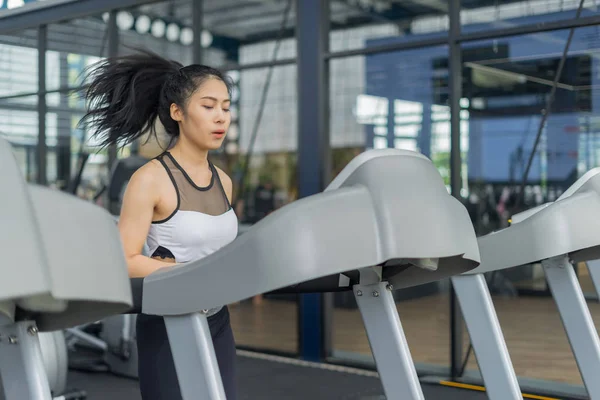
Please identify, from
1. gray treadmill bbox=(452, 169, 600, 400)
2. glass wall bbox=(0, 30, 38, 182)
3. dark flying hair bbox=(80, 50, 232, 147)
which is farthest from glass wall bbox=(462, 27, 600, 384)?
glass wall bbox=(0, 30, 38, 182)

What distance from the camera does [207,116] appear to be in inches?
86.5

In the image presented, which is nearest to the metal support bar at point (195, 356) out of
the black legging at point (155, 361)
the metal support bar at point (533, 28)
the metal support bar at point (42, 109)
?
the black legging at point (155, 361)

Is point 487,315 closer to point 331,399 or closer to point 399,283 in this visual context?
point 399,283

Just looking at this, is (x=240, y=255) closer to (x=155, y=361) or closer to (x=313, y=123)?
(x=155, y=361)

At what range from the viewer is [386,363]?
69.1 inches

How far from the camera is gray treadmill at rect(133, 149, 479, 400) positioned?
132 centimetres

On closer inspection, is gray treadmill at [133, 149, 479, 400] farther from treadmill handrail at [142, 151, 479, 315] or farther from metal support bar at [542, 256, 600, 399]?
metal support bar at [542, 256, 600, 399]

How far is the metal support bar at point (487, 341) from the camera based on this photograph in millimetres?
2287

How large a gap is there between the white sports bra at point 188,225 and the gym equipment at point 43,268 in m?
0.78

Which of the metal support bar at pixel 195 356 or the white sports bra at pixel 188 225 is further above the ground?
the white sports bra at pixel 188 225

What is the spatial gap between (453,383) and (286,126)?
2143mm

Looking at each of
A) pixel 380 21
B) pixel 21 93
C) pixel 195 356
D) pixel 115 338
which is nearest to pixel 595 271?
pixel 195 356

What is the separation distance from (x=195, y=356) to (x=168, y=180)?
71 centimetres

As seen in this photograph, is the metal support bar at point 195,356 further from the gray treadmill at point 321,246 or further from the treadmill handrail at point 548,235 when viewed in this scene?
the treadmill handrail at point 548,235
